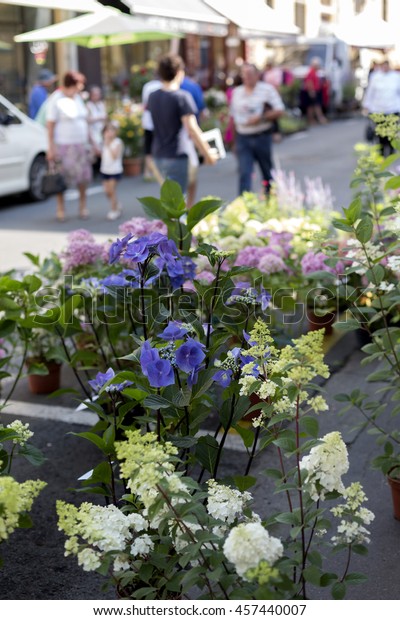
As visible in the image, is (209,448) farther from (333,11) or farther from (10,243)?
(333,11)

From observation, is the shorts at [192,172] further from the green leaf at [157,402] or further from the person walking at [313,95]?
the person walking at [313,95]

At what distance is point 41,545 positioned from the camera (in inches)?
142

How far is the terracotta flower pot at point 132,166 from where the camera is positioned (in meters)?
16.9

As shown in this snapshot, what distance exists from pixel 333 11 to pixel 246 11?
42.1m

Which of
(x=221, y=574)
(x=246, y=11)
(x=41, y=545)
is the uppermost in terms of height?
(x=246, y=11)

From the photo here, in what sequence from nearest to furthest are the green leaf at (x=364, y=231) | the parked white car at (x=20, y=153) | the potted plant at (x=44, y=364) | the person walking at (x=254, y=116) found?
the green leaf at (x=364, y=231) → the potted plant at (x=44, y=364) → the person walking at (x=254, y=116) → the parked white car at (x=20, y=153)

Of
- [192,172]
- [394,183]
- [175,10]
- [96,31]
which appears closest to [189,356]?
[394,183]

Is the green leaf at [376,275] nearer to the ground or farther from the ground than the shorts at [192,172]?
farther from the ground

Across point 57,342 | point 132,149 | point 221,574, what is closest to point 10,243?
point 57,342

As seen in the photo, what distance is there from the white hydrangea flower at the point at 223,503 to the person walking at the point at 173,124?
6.49 m

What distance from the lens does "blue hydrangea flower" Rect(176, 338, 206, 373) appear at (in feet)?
8.95

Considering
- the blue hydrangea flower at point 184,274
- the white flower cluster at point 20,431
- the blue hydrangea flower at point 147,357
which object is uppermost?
the blue hydrangea flower at point 184,274

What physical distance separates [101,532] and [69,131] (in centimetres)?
935

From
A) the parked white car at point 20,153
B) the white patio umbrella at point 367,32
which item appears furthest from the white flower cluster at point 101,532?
the parked white car at point 20,153
